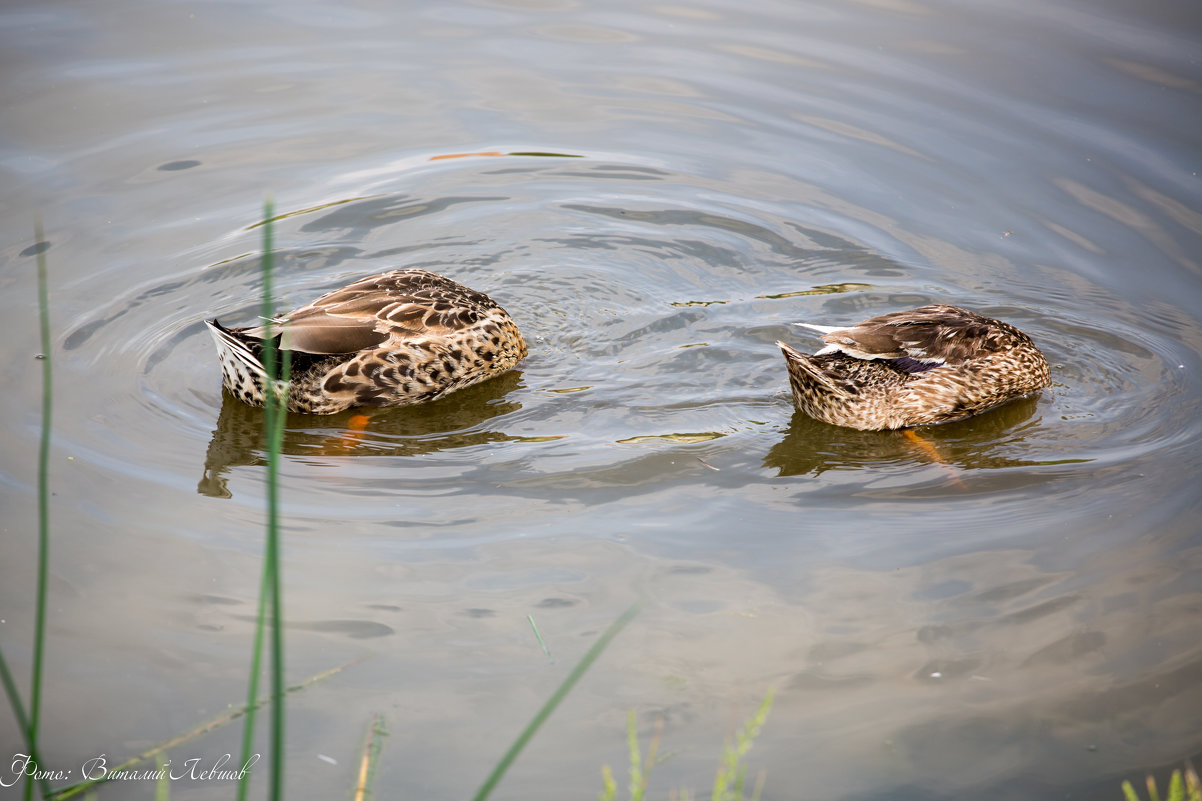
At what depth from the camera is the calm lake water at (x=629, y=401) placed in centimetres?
408

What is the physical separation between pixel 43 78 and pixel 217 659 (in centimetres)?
725

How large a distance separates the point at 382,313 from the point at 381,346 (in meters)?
0.20

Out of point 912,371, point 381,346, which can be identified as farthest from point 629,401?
point 912,371

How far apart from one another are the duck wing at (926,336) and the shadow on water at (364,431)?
6.72ft

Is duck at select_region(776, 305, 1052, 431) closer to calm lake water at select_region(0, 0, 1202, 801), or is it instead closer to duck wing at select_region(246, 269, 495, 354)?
calm lake water at select_region(0, 0, 1202, 801)

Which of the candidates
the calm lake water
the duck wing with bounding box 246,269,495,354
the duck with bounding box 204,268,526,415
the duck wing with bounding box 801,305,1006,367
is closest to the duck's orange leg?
the calm lake water

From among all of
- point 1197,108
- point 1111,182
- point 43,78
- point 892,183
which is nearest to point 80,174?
point 43,78

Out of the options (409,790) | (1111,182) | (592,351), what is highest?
(1111,182)

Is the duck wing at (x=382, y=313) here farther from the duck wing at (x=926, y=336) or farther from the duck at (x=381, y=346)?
the duck wing at (x=926, y=336)

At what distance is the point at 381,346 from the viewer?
21.0 ft

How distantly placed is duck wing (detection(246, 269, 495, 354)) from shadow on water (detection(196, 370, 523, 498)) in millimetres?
431

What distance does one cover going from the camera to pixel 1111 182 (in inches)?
326

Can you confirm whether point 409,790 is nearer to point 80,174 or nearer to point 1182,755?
point 1182,755

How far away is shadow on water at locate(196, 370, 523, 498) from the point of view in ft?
18.9
